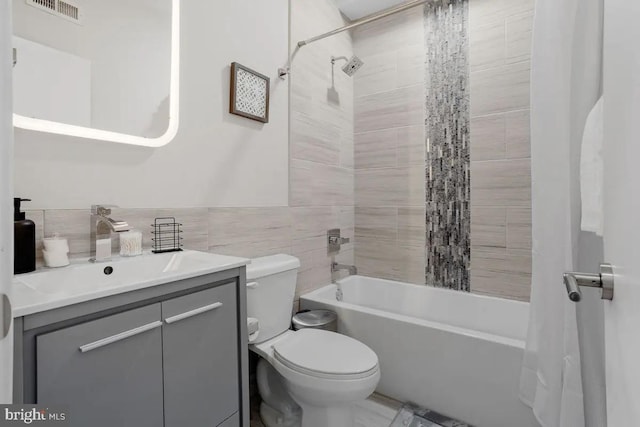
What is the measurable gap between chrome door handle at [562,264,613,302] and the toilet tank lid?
1169 millimetres

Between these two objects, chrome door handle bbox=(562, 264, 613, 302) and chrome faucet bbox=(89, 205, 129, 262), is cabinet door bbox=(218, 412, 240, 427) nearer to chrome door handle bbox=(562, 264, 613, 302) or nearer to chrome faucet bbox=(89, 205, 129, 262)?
chrome faucet bbox=(89, 205, 129, 262)

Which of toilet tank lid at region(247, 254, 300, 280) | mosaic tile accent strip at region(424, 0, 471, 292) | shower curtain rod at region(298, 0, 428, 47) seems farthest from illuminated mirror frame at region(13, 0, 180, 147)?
mosaic tile accent strip at region(424, 0, 471, 292)

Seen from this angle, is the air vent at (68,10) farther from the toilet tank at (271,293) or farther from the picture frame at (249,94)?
the toilet tank at (271,293)

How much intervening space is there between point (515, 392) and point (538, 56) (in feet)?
4.70

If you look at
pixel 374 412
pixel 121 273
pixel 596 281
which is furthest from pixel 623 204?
pixel 374 412

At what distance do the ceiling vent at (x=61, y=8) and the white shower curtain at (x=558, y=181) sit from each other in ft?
5.51

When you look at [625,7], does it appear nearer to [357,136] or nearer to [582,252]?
[582,252]

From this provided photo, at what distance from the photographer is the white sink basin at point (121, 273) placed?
0.90 meters

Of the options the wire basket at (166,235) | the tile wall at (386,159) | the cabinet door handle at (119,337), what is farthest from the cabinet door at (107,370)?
the tile wall at (386,159)

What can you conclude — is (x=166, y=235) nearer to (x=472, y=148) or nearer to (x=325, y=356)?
(x=325, y=356)

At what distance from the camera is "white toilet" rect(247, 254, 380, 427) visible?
1.32 metres

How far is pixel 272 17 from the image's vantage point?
2.01 m

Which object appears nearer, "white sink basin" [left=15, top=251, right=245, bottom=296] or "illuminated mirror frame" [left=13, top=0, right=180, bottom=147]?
"white sink basin" [left=15, top=251, right=245, bottom=296]

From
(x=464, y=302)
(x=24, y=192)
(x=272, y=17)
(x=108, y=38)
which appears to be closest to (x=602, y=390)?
(x=464, y=302)
